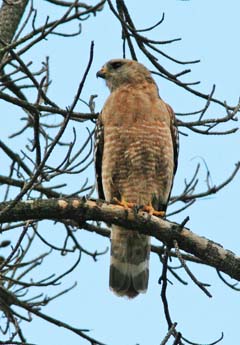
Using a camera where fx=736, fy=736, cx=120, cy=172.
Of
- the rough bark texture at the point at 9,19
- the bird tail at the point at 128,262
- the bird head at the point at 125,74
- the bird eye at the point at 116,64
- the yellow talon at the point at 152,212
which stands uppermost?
the bird eye at the point at 116,64

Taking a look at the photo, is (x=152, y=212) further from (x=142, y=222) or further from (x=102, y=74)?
(x=102, y=74)

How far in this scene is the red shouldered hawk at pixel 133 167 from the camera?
607 centimetres

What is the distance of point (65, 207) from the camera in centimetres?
441

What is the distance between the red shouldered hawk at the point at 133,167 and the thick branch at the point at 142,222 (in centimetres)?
117

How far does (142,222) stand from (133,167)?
1.39m

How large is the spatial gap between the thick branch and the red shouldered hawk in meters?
1.17

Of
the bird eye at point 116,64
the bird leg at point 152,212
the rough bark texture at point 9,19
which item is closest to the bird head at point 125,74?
the bird eye at point 116,64

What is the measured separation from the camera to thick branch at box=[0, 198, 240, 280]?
14.4ft

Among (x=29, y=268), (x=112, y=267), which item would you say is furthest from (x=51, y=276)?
(x=112, y=267)

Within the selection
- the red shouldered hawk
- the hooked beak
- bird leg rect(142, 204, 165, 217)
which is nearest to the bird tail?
the red shouldered hawk

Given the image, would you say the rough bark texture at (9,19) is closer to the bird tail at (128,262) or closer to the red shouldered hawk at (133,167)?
the red shouldered hawk at (133,167)

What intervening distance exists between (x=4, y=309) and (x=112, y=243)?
3.99 feet

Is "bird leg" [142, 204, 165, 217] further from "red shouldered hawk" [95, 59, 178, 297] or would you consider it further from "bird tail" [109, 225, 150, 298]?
"bird tail" [109, 225, 150, 298]

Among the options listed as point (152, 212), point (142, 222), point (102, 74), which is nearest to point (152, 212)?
point (152, 212)
